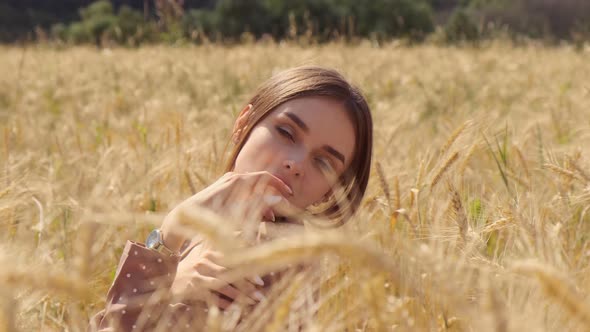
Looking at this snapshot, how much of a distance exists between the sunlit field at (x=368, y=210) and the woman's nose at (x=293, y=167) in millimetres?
140

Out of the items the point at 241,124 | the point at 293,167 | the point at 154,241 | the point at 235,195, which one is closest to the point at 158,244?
the point at 154,241

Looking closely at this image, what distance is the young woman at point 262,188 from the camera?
42.0 inches

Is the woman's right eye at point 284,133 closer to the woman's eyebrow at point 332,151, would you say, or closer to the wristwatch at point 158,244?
the woman's eyebrow at point 332,151

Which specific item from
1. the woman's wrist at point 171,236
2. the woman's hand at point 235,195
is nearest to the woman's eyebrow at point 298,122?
the woman's hand at point 235,195

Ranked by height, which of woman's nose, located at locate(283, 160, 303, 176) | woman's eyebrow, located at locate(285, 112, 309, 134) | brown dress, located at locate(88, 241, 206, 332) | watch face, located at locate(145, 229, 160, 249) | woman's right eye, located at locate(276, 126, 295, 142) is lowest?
brown dress, located at locate(88, 241, 206, 332)

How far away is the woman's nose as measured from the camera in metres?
1.21

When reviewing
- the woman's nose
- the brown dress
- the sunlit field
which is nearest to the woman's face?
the woman's nose

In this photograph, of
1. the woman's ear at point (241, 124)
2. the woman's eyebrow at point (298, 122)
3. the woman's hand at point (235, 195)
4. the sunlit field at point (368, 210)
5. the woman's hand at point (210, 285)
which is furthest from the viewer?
the woman's ear at point (241, 124)

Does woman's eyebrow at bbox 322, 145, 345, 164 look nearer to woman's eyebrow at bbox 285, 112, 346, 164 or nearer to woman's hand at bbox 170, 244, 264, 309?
woman's eyebrow at bbox 285, 112, 346, 164

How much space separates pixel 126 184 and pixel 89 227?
113 cm

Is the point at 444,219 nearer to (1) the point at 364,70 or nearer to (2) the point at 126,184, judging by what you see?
(2) the point at 126,184

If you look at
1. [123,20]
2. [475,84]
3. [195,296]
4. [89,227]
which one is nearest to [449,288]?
[89,227]

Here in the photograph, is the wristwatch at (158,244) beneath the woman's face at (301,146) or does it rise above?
beneath

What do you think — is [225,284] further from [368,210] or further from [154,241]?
[368,210]
